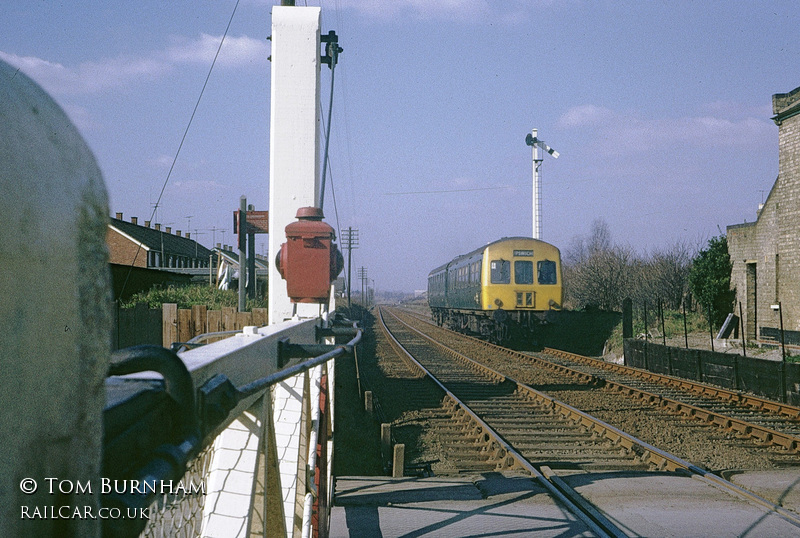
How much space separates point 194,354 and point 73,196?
897mm

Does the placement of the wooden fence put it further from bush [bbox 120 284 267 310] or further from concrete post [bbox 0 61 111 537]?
concrete post [bbox 0 61 111 537]

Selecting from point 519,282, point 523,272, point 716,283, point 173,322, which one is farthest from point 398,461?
point 716,283

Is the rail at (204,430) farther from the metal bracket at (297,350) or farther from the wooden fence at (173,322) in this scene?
the wooden fence at (173,322)

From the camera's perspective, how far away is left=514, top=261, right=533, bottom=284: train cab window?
70.8 feet

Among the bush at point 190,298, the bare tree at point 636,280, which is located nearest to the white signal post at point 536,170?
the bare tree at point 636,280

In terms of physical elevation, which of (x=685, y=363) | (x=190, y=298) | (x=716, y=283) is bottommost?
(x=685, y=363)

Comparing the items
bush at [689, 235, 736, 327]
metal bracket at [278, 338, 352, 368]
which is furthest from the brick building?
metal bracket at [278, 338, 352, 368]

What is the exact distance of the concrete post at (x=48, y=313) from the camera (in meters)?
0.50

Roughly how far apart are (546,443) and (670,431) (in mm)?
1861

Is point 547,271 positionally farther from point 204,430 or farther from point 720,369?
point 204,430

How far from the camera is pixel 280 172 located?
548cm

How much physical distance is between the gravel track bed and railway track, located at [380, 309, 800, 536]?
46cm

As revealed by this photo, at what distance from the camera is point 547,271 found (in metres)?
21.8

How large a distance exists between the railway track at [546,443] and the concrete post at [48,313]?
17.1 feet
